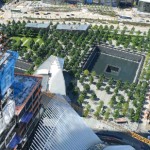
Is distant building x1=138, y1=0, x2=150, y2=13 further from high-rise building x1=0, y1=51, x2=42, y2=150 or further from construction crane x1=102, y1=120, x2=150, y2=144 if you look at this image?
high-rise building x1=0, y1=51, x2=42, y2=150

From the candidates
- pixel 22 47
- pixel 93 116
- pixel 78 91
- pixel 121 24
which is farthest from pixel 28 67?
pixel 121 24

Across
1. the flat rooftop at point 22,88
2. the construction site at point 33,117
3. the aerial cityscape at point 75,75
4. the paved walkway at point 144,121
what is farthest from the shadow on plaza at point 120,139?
the flat rooftop at point 22,88

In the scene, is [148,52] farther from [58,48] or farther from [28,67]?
[28,67]

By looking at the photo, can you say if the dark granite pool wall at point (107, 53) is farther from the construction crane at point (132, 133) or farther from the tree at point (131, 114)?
the construction crane at point (132, 133)

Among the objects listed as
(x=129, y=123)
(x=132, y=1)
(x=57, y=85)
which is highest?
(x=132, y=1)

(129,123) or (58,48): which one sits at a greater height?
(58,48)

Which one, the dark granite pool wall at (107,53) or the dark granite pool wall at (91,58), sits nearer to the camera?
the dark granite pool wall at (91,58)
